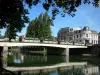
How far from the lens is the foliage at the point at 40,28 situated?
8475 cm

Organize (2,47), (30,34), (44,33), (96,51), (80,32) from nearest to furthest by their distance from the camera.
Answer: (2,47)
(96,51)
(44,33)
(30,34)
(80,32)

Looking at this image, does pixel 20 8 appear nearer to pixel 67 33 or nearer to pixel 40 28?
pixel 40 28

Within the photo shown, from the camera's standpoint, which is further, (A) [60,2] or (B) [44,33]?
(B) [44,33]

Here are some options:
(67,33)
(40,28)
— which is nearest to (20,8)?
(40,28)

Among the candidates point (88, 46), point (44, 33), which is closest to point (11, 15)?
point (88, 46)

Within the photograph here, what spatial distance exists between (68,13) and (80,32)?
98353 millimetres

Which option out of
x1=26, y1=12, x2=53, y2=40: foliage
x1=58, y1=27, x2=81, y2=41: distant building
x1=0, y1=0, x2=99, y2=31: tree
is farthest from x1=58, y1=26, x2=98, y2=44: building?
x1=0, y1=0, x2=99, y2=31: tree

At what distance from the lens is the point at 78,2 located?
12.9 m

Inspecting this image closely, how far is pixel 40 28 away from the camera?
278 feet

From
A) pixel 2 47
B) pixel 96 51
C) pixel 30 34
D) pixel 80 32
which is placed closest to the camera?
pixel 2 47

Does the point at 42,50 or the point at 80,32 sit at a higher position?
the point at 80,32

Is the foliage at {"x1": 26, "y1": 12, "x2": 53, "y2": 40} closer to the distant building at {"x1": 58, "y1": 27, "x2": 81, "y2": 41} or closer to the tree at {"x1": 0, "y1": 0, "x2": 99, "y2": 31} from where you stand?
the distant building at {"x1": 58, "y1": 27, "x2": 81, "y2": 41}

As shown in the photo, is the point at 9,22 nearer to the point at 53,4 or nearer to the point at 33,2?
the point at 33,2

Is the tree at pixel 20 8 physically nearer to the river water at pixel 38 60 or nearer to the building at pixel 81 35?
the river water at pixel 38 60
